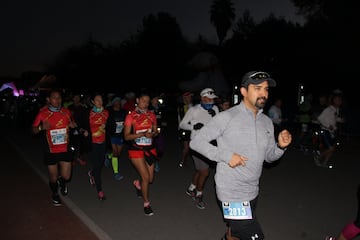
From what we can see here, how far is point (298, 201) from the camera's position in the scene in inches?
248

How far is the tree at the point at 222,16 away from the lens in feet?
191

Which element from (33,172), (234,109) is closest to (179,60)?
(33,172)

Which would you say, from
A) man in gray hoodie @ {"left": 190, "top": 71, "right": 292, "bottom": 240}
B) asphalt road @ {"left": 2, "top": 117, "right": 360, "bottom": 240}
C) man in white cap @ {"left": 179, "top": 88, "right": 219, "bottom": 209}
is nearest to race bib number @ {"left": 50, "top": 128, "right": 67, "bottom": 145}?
asphalt road @ {"left": 2, "top": 117, "right": 360, "bottom": 240}

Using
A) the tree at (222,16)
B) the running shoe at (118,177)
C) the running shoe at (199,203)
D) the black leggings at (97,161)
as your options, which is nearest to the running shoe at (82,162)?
the running shoe at (118,177)

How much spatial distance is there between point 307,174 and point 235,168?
5880 millimetres

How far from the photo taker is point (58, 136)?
5895mm

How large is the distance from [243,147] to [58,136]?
3.86 m

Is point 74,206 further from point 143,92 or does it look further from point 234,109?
point 234,109

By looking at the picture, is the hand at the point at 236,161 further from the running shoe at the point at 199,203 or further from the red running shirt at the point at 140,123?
the running shoe at the point at 199,203

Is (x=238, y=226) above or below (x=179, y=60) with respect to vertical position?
below

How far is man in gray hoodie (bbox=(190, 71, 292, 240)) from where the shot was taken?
3160 millimetres

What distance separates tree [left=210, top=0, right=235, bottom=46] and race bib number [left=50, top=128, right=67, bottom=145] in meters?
54.5

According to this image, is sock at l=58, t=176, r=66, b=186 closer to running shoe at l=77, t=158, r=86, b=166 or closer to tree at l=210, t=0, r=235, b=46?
running shoe at l=77, t=158, r=86, b=166

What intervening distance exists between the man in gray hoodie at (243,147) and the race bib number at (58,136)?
3422mm
